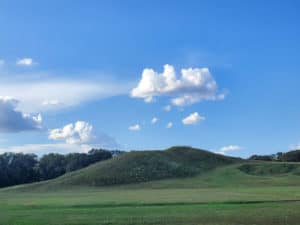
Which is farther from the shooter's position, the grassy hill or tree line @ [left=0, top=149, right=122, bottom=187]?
tree line @ [left=0, top=149, right=122, bottom=187]

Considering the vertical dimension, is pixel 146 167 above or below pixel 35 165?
below

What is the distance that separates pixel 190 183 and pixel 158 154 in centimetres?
3303

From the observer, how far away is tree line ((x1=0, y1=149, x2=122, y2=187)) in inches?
5477

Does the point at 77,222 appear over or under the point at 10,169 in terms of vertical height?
under

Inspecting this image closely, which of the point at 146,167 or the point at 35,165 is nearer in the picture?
the point at 146,167

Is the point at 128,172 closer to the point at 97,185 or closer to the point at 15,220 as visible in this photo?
the point at 97,185

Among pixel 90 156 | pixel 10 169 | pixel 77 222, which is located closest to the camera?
pixel 77 222

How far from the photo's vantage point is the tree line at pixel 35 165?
456ft

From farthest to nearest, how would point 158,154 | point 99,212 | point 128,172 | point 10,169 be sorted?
point 10,169 → point 158,154 → point 128,172 → point 99,212

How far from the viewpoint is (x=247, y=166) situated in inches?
4808

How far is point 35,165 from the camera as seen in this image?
149000 mm

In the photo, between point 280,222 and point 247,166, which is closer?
point 280,222

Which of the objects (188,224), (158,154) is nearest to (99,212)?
(188,224)

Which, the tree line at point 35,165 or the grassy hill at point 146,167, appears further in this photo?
the tree line at point 35,165
